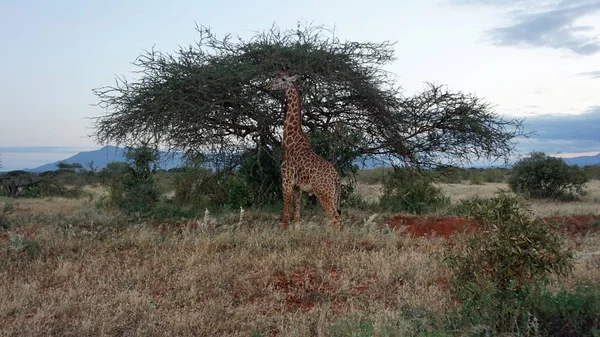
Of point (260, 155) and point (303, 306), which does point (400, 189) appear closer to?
point (260, 155)

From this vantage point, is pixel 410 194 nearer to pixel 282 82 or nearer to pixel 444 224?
pixel 444 224

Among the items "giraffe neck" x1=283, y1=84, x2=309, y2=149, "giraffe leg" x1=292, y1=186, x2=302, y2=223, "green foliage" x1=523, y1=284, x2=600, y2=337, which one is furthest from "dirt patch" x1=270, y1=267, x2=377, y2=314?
"giraffe neck" x1=283, y1=84, x2=309, y2=149

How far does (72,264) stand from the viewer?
7.46 m

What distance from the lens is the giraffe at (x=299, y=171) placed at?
10.3 m

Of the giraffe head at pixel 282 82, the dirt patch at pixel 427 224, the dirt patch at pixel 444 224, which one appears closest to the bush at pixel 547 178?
the dirt patch at pixel 444 224

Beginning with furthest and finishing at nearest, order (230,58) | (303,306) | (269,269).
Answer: (230,58), (269,269), (303,306)

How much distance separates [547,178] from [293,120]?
16.2m

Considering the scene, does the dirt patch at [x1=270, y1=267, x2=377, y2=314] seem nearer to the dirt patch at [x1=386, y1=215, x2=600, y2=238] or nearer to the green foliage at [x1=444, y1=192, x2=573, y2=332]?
the green foliage at [x1=444, y1=192, x2=573, y2=332]

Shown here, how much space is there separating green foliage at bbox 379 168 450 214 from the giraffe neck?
18.3ft

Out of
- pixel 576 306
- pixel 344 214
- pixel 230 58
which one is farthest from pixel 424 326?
pixel 230 58

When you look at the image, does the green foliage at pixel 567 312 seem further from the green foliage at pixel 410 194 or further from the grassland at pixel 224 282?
the green foliage at pixel 410 194

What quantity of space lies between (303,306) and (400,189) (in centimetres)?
1141

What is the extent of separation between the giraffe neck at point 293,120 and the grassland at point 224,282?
1986 mm

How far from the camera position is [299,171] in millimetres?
10594
